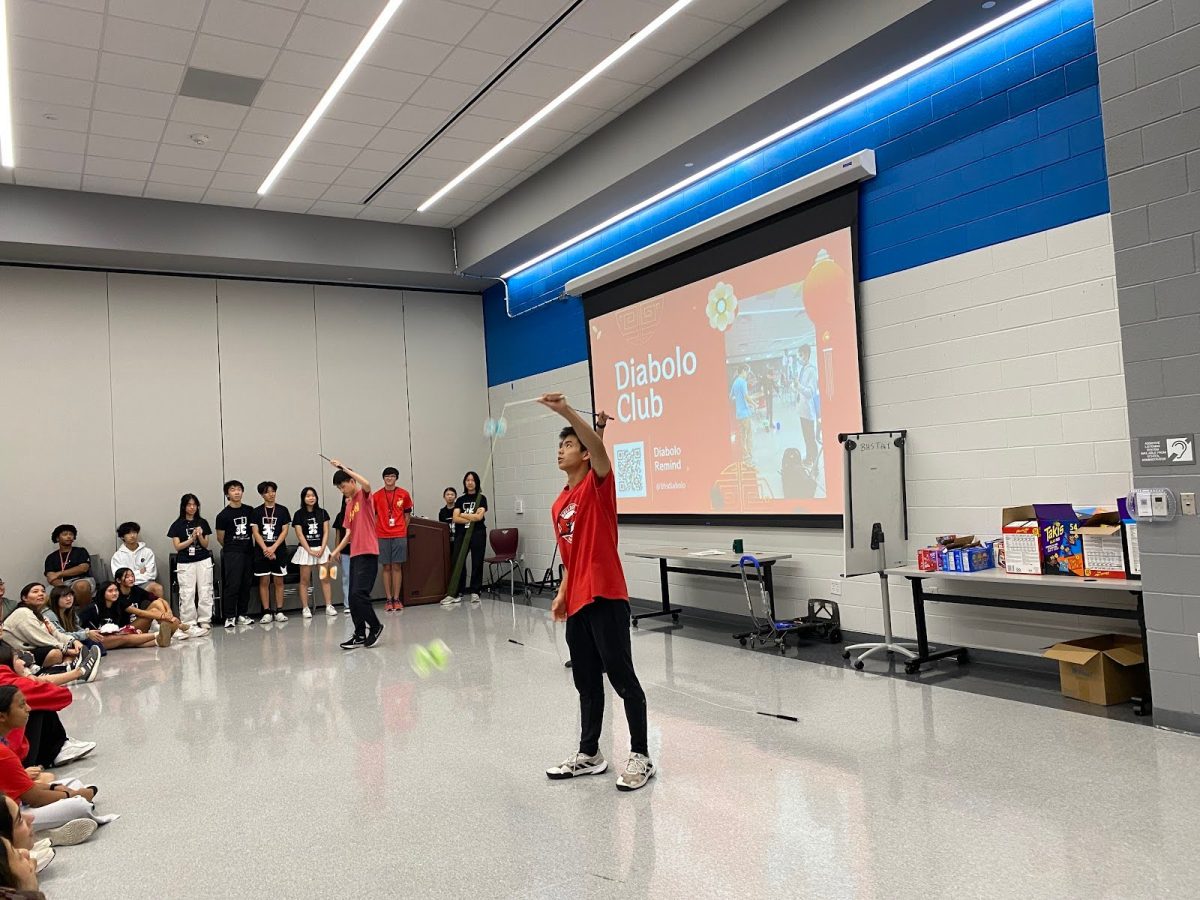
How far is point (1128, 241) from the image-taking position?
3779 mm

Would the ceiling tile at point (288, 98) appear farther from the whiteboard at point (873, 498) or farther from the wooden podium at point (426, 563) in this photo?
the wooden podium at point (426, 563)

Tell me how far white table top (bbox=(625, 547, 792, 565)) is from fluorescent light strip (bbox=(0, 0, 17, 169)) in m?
5.63

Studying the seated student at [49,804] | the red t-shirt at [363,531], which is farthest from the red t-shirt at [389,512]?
the seated student at [49,804]

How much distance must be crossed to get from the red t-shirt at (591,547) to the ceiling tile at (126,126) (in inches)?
212

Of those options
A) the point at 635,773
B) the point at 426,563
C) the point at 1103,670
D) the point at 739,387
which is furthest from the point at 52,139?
the point at 1103,670

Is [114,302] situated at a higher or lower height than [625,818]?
higher

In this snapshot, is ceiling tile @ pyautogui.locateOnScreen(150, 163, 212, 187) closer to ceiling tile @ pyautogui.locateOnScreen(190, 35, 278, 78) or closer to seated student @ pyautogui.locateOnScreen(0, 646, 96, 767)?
ceiling tile @ pyautogui.locateOnScreen(190, 35, 278, 78)

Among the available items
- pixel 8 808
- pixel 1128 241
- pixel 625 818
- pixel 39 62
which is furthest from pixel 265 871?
pixel 39 62

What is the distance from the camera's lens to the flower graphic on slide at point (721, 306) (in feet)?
22.9

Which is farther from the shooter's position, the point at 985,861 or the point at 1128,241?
the point at 1128,241

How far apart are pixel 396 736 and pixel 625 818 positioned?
171 cm

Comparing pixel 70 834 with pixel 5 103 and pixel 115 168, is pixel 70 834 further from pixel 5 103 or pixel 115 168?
pixel 115 168

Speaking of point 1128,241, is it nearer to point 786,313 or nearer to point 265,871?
point 786,313

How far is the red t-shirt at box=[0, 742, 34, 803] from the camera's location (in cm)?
293
